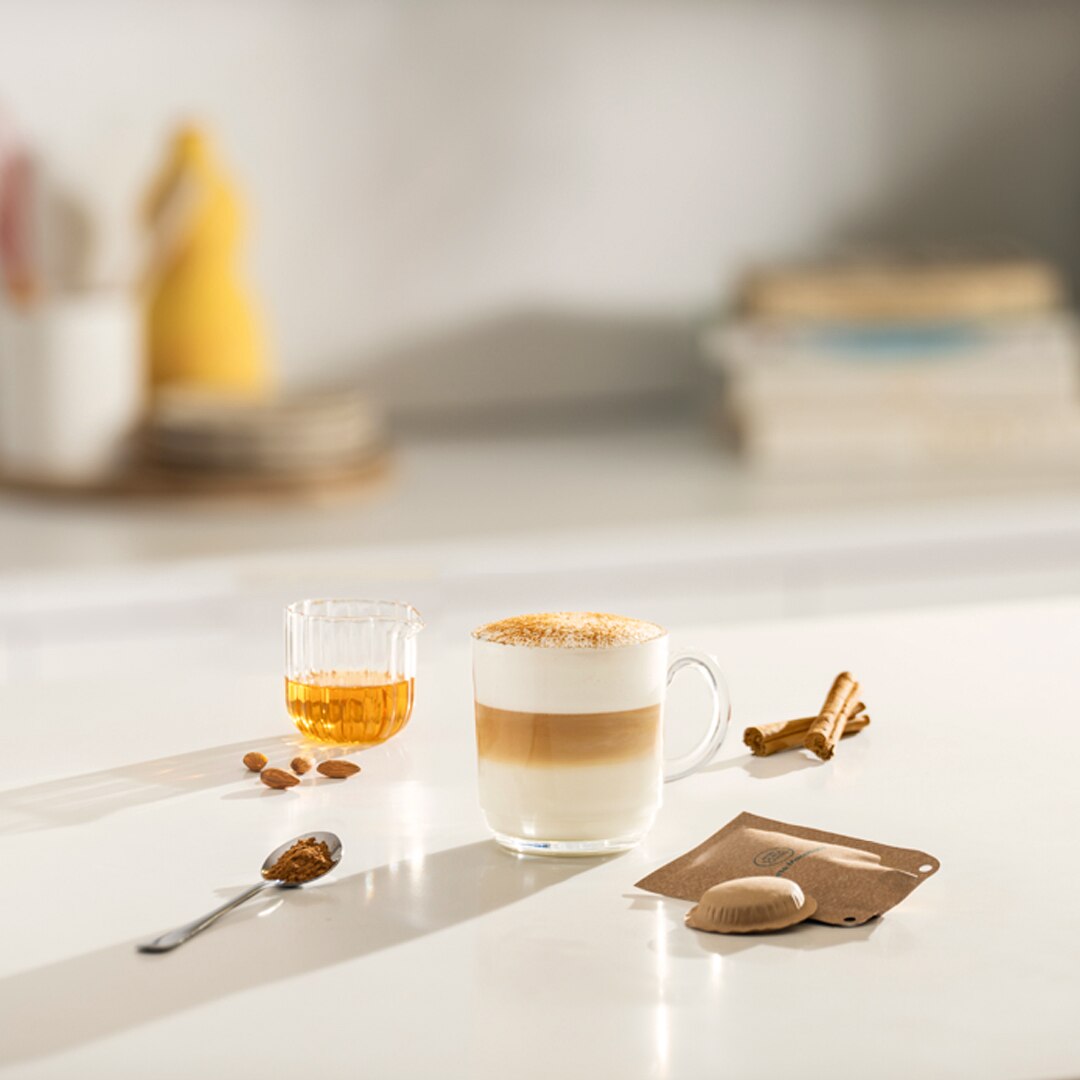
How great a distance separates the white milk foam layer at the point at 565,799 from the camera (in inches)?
32.0

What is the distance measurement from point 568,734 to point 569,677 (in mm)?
28

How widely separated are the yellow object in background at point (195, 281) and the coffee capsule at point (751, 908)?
1695 millimetres

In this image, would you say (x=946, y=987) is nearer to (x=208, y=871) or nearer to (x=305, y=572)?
(x=208, y=871)

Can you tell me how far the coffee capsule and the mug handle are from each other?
6.2 inches

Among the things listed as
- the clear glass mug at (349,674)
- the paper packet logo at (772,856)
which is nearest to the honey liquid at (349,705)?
the clear glass mug at (349,674)

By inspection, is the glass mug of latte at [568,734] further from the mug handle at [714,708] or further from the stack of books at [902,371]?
the stack of books at [902,371]

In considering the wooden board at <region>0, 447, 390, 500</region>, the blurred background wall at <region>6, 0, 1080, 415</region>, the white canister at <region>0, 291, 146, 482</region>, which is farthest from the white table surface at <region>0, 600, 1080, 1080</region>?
the blurred background wall at <region>6, 0, 1080, 415</region>

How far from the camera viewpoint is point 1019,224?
9.72ft

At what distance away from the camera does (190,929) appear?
717mm

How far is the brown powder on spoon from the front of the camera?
774mm

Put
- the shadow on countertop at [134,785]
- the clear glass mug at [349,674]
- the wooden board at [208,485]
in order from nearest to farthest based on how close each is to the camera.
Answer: the shadow on countertop at [134,785]
the clear glass mug at [349,674]
the wooden board at [208,485]

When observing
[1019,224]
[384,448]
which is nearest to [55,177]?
[384,448]

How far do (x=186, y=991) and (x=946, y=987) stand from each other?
11.3 inches

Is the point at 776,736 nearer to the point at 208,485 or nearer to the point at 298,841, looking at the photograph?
the point at 298,841
